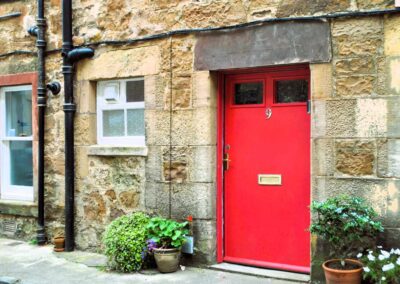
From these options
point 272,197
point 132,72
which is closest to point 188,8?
point 132,72

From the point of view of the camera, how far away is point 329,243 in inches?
194

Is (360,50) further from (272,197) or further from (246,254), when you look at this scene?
(246,254)

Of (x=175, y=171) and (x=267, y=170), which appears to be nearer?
(x=267, y=170)

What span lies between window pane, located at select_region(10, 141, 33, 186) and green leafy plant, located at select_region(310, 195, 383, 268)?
15.8 feet

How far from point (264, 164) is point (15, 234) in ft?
14.0

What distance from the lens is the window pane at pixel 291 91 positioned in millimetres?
5438

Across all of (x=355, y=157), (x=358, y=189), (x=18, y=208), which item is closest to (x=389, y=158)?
(x=355, y=157)

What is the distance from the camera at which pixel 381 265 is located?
4379mm

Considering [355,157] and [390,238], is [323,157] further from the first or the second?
[390,238]

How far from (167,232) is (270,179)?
4.41 feet

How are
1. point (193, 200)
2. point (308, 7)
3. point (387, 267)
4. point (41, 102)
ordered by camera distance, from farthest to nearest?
point (41, 102), point (193, 200), point (308, 7), point (387, 267)

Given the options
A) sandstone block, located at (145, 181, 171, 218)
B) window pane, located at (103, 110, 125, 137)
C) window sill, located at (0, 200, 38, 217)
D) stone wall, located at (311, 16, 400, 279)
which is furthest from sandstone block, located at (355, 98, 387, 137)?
window sill, located at (0, 200, 38, 217)

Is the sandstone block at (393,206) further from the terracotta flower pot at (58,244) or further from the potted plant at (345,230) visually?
the terracotta flower pot at (58,244)

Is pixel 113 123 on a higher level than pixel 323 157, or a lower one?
higher
